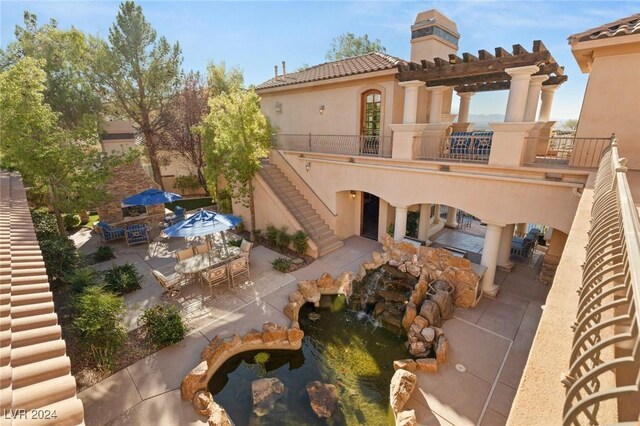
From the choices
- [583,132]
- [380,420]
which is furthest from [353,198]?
[380,420]

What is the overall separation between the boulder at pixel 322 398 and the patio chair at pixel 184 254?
7.00 meters

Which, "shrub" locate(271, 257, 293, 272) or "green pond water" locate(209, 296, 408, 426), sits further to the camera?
"shrub" locate(271, 257, 293, 272)

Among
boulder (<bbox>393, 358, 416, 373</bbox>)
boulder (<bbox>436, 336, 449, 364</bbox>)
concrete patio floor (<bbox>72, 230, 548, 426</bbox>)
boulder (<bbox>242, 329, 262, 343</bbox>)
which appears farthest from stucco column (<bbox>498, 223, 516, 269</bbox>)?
boulder (<bbox>242, 329, 262, 343</bbox>)

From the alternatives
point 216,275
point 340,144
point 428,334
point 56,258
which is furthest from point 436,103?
point 56,258

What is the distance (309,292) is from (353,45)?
36964 millimetres

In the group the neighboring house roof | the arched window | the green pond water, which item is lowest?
the green pond water

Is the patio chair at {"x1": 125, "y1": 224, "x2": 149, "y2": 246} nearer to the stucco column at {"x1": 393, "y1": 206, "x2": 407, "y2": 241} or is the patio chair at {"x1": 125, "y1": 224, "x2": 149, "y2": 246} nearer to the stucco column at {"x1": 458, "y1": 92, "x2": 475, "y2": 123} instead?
the stucco column at {"x1": 393, "y1": 206, "x2": 407, "y2": 241}

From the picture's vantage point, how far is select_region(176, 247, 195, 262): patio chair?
444 inches

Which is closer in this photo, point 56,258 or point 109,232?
point 56,258

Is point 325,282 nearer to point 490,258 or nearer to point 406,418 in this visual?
point 406,418

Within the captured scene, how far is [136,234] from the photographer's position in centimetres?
1488

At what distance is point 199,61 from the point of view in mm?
22281

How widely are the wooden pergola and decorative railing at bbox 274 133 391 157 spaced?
329 cm

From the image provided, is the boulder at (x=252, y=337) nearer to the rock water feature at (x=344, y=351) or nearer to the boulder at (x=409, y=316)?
the rock water feature at (x=344, y=351)
